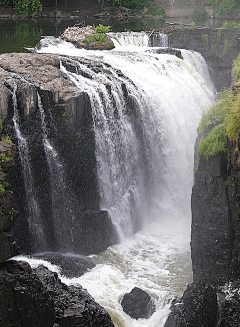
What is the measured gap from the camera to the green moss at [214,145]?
10.3 m

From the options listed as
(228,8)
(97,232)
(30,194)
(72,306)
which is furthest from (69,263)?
(228,8)

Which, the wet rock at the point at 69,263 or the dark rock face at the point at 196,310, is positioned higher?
the wet rock at the point at 69,263

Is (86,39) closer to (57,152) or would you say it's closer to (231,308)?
(57,152)

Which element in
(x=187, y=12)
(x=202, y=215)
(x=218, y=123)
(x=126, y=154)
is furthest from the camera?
(x=187, y=12)

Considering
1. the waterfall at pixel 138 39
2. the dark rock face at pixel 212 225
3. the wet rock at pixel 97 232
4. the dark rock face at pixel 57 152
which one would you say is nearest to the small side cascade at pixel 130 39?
the waterfall at pixel 138 39

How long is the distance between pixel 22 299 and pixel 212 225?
4876 mm

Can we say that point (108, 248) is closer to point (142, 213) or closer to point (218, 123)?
point (142, 213)

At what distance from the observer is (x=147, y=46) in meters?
24.3

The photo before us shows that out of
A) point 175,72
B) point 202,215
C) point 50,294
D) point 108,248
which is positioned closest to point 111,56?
point 175,72

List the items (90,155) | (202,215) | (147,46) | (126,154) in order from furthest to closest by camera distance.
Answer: (147,46) < (126,154) < (90,155) < (202,215)

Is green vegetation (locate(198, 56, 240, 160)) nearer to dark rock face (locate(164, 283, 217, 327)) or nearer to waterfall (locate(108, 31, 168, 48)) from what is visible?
→ dark rock face (locate(164, 283, 217, 327))

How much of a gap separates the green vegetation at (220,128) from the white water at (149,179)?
3.10m

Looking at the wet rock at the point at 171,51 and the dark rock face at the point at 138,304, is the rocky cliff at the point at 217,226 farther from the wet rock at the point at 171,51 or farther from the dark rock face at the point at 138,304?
the wet rock at the point at 171,51

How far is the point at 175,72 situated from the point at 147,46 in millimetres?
6225
